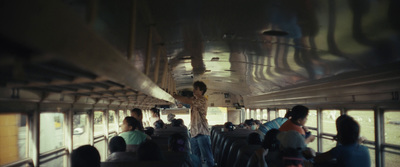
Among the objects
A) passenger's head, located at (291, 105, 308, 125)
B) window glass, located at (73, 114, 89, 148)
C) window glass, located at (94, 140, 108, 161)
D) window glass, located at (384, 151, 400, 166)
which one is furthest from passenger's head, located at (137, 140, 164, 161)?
window glass, located at (94, 140, 108, 161)

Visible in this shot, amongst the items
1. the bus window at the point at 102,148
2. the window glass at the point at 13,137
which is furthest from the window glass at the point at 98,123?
the window glass at the point at 13,137

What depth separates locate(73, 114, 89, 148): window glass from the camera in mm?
4992

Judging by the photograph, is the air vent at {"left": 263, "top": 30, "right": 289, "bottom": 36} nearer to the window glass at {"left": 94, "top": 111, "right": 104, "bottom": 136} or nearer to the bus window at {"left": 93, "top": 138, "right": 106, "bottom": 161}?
the window glass at {"left": 94, "top": 111, "right": 104, "bottom": 136}

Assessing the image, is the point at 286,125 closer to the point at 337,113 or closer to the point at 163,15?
the point at 163,15

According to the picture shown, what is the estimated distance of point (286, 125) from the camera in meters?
4.03

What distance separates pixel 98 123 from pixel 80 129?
47.5 inches

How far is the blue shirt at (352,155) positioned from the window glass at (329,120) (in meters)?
2.84

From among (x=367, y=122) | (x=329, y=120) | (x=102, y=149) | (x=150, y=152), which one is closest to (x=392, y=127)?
(x=367, y=122)

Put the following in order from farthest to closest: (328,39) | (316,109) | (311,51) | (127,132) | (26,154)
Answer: (316,109)
(127,132)
(311,51)
(328,39)
(26,154)

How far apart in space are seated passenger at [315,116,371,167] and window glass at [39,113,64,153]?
3.05 m

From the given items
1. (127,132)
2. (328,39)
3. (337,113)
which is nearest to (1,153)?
(127,132)

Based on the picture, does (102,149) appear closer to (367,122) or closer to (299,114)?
(299,114)

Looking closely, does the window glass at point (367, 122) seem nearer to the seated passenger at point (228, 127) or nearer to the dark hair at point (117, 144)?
the dark hair at point (117, 144)

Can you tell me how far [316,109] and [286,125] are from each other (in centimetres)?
318
